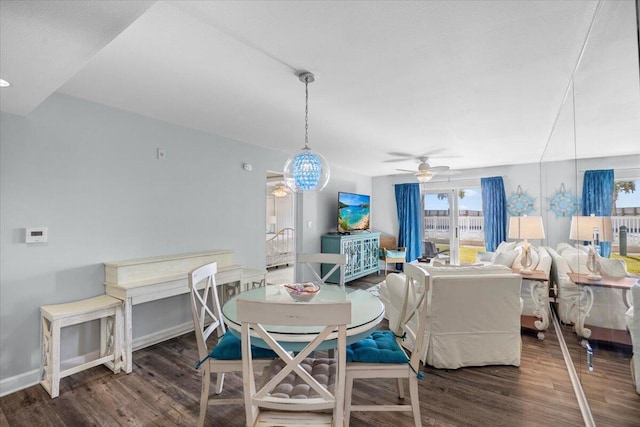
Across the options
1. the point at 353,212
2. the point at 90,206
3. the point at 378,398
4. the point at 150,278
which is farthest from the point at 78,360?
the point at 353,212

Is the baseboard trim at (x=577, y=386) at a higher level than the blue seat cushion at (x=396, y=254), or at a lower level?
lower

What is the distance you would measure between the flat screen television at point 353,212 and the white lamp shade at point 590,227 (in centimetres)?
406

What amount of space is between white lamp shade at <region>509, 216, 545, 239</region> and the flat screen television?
9.57 ft

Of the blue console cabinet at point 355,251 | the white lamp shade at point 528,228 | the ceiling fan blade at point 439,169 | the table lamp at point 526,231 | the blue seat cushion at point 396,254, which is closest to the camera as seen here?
the table lamp at point 526,231

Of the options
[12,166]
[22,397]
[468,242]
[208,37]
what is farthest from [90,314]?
[468,242]

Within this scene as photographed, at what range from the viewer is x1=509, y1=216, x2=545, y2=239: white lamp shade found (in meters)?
4.06

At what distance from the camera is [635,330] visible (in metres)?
1.23

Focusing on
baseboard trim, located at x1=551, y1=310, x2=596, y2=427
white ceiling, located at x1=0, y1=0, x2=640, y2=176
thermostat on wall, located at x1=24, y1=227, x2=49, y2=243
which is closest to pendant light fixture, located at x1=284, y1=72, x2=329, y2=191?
white ceiling, located at x1=0, y1=0, x2=640, y2=176

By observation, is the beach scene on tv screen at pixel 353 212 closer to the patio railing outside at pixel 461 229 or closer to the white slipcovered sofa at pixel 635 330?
the patio railing outside at pixel 461 229

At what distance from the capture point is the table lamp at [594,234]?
1.49m

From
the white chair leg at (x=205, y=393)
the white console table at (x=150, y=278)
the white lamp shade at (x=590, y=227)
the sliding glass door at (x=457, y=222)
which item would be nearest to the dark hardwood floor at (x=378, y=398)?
the white chair leg at (x=205, y=393)

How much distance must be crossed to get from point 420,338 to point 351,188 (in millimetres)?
5161

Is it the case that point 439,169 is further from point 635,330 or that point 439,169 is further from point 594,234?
point 635,330

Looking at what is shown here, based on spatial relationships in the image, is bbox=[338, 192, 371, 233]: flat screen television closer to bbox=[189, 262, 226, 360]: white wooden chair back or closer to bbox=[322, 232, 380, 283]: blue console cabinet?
bbox=[322, 232, 380, 283]: blue console cabinet
